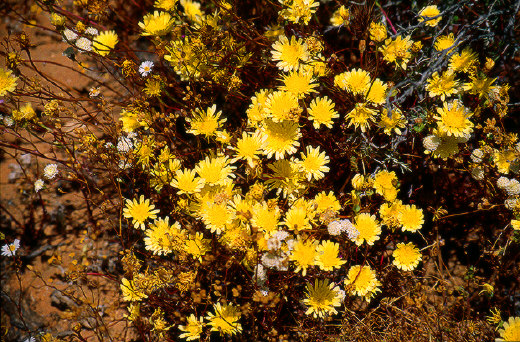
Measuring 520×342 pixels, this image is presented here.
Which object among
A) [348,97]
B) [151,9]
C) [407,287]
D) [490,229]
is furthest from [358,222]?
[151,9]

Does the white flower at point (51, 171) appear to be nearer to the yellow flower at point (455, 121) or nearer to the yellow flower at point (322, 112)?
the yellow flower at point (322, 112)

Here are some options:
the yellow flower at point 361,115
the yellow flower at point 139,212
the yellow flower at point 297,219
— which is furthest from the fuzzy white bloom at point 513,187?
the yellow flower at point 139,212

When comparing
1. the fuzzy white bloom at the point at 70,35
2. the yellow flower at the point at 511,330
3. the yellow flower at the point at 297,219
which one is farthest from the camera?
the fuzzy white bloom at the point at 70,35

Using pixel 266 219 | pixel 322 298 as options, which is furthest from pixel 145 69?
pixel 322 298

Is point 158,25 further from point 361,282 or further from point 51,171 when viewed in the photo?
point 361,282

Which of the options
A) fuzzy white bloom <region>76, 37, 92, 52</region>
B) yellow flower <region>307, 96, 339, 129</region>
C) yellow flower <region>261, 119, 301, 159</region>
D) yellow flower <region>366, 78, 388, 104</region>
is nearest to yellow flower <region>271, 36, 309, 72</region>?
yellow flower <region>307, 96, 339, 129</region>

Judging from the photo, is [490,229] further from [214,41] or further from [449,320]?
[214,41]
